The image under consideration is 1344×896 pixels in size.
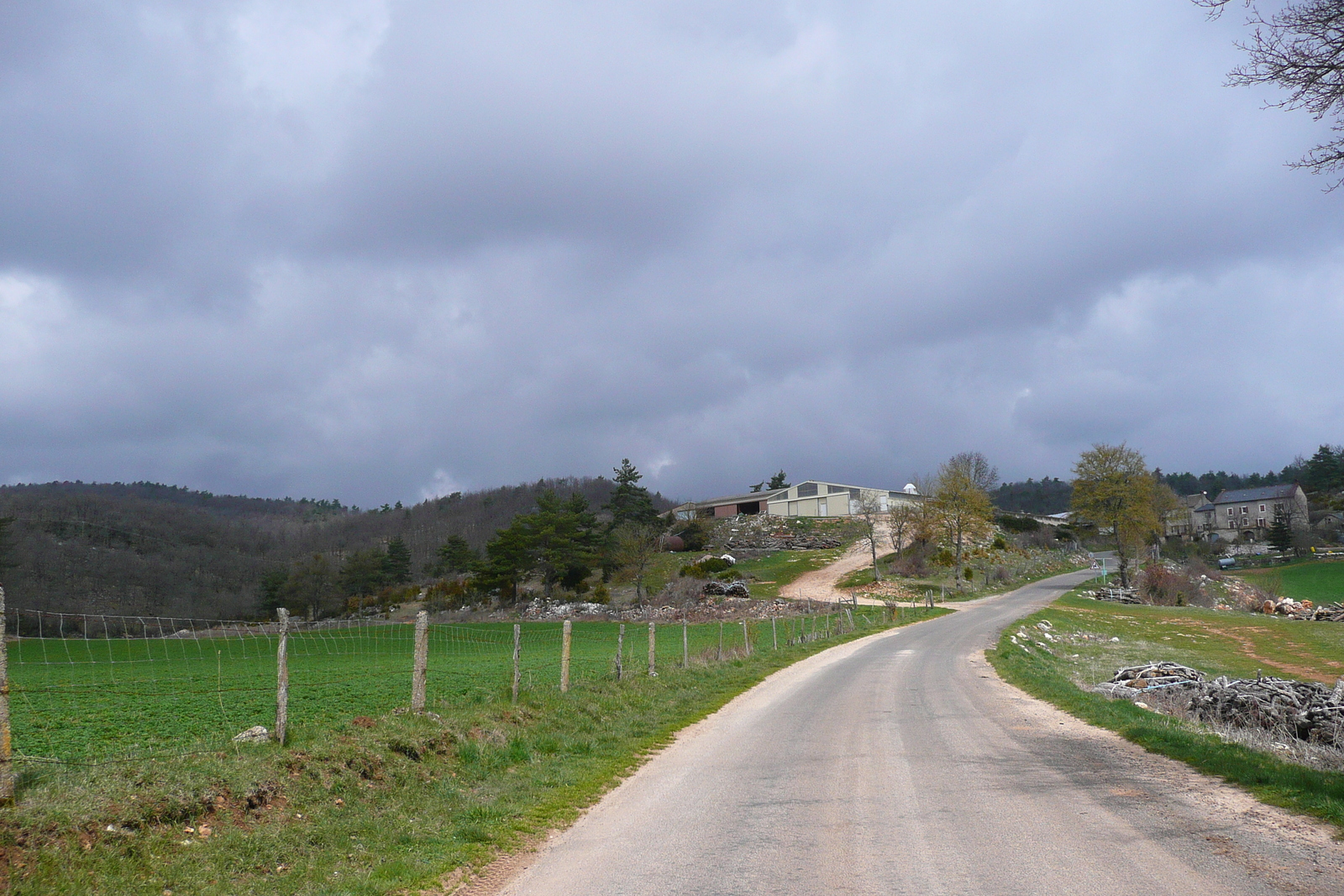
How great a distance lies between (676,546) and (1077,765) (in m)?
80.1

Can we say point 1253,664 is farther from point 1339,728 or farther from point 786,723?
point 786,723

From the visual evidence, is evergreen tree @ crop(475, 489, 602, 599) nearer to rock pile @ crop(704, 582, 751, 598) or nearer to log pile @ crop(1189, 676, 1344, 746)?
rock pile @ crop(704, 582, 751, 598)

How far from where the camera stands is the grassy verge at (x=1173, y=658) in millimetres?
7945

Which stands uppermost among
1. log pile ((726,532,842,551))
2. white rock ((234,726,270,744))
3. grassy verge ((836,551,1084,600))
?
white rock ((234,726,270,744))

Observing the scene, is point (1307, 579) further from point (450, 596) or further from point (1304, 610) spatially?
point (450, 596)

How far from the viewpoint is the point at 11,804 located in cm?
562

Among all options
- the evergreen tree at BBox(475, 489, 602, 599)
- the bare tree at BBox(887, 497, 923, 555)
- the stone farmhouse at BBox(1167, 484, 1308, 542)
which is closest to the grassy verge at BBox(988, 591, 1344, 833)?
the bare tree at BBox(887, 497, 923, 555)

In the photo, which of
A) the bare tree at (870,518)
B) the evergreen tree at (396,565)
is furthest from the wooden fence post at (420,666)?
the evergreen tree at (396,565)

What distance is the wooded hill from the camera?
87938mm

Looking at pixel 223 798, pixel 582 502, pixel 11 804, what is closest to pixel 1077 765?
pixel 223 798

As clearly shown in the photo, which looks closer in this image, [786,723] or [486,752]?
[486,752]

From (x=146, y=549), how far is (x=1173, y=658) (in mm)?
116828

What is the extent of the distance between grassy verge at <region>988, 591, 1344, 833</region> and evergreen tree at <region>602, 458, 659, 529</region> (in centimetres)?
4682

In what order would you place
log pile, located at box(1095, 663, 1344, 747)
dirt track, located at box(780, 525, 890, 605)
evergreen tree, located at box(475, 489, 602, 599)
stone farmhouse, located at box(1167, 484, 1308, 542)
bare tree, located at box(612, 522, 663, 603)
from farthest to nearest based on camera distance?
1. stone farmhouse, located at box(1167, 484, 1308, 542)
2. evergreen tree, located at box(475, 489, 602, 599)
3. bare tree, located at box(612, 522, 663, 603)
4. dirt track, located at box(780, 525, 890, 605)
5. log pile, located at box(1095, 663, 1344, 747)
